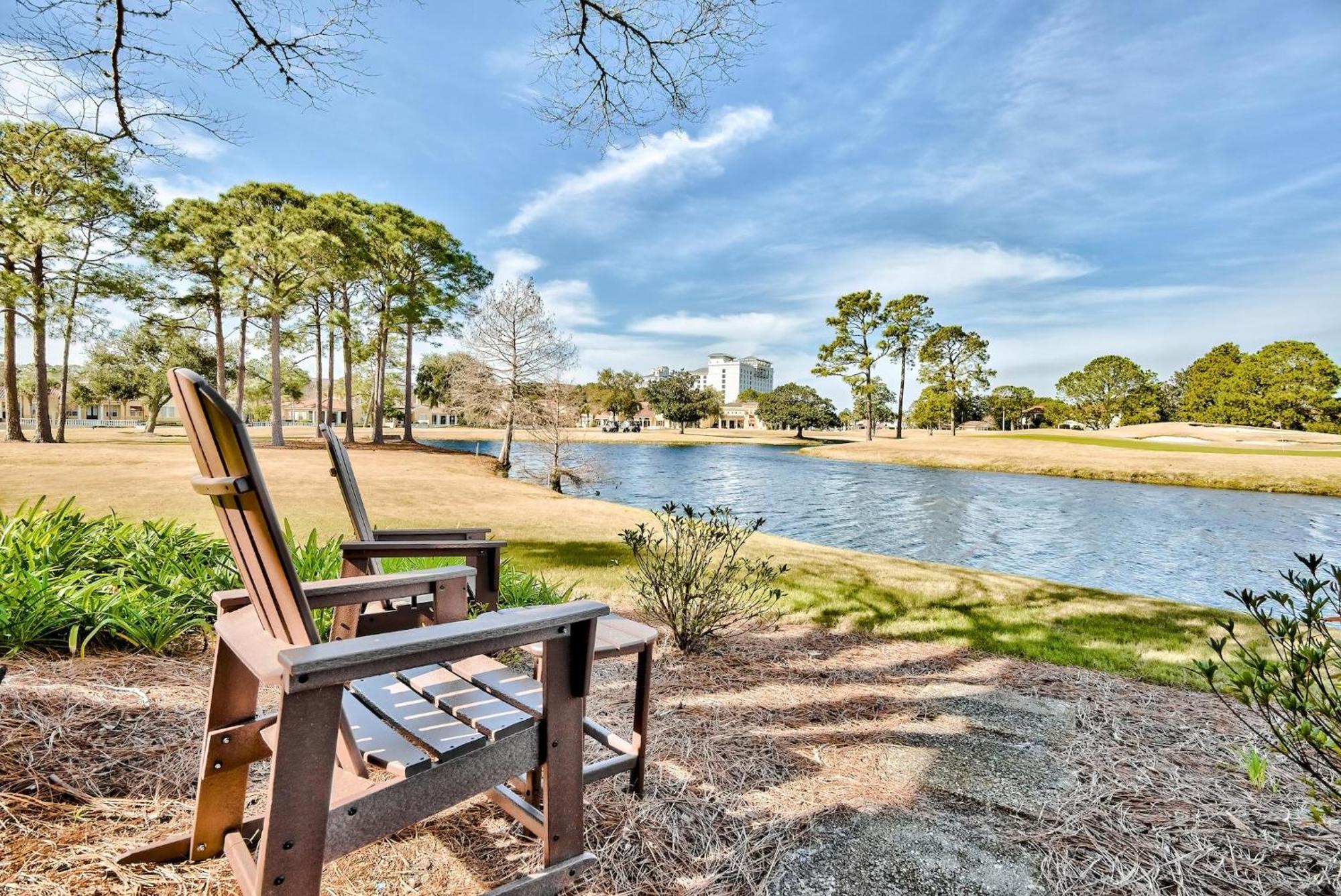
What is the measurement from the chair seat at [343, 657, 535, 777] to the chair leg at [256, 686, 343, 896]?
15 cm

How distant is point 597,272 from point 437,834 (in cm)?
3544

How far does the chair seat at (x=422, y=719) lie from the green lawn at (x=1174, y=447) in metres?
39.2

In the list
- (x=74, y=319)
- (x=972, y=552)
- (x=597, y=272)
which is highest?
(x=597, y=272)

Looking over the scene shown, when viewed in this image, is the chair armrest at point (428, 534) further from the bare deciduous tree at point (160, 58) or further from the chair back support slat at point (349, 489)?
the bare deciduous tree at point (160, 58)

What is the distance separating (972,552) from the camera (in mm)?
10867

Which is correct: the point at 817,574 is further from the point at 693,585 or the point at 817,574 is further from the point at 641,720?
the point at 641,720

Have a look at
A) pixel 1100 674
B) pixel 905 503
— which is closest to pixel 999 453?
pixel 905 503

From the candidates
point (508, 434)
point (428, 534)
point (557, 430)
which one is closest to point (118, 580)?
point (428, 534)

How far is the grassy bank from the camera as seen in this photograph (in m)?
3.91

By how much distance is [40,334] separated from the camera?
714 inches

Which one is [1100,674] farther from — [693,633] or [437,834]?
[437,834]

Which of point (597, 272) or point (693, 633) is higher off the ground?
point (597, 272)

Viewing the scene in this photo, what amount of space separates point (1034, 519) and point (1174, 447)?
27.1 m

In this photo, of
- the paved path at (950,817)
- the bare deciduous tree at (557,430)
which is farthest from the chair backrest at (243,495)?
the bare deciduous tree at (557,430)
